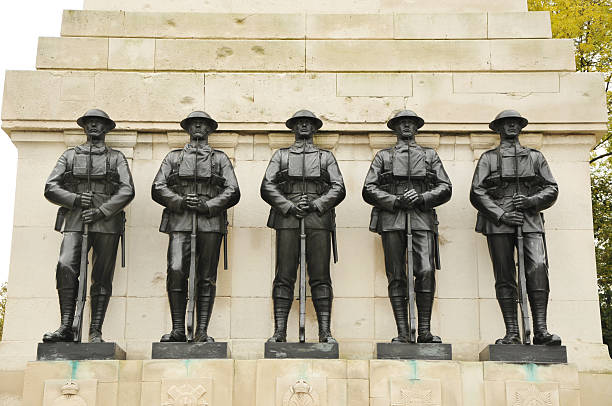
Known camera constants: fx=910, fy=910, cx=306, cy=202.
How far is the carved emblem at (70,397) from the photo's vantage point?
35.2 feet

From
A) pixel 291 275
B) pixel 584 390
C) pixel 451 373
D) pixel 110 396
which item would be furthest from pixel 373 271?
pixel 110 396

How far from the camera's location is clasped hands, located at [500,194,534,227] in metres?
11.6

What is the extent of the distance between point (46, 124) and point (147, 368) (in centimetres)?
428

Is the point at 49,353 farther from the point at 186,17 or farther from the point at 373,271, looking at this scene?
the point at 186,17

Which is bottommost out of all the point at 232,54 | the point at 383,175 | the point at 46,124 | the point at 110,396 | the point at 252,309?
the point at 110,396

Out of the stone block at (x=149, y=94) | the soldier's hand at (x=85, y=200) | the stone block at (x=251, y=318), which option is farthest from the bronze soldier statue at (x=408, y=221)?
the soldier's hand at (x=85, y=200)

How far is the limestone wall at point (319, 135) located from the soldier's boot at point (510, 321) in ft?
2.48

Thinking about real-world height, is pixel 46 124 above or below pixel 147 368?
above

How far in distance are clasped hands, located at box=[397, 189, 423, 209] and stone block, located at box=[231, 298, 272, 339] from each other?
245 centimetres

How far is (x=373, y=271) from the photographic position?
1288cm

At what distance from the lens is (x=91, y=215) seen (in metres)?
11.6

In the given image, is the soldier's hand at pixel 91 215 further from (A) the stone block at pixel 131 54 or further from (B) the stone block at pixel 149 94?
(A) the stone block at pixel 131 54

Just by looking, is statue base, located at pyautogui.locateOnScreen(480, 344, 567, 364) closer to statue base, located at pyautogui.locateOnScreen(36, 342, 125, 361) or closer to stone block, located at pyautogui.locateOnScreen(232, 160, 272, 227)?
stone block, located at pyautogui.locateOnScreen(232, 160, 272, 227)

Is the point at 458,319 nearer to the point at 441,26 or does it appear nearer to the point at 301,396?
the point at 301,396
